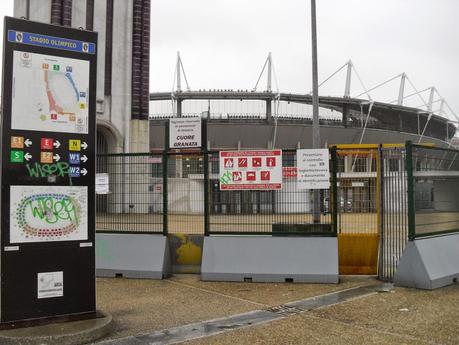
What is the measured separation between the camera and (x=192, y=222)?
10781 millimetres

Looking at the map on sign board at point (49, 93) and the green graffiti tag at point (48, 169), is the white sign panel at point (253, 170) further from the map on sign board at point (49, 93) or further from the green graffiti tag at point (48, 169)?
the green graffiti tag at point (48, 169)

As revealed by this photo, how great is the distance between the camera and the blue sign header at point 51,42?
6.23 meters

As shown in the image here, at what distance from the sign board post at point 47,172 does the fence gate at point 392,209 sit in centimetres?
566

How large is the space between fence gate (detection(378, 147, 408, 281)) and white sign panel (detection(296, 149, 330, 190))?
1163mm

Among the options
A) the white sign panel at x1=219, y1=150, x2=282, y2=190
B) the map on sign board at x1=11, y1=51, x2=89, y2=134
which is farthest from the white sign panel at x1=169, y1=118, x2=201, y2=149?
the map on sign board at x1=11, y1=51, x2=89, y2=134

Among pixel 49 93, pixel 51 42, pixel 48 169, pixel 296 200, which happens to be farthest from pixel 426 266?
pixel 51 42

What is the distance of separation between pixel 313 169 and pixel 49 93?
5155mm

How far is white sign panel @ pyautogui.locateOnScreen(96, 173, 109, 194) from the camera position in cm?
1026

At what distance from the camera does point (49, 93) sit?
6434 mm

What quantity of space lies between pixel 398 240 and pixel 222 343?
5.32 meters

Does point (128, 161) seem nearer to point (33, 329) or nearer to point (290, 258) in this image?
point (290, 258)

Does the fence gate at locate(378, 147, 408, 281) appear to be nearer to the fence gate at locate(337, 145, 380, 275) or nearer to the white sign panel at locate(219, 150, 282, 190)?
the fence gate at locate(337, 145, 380, 275)

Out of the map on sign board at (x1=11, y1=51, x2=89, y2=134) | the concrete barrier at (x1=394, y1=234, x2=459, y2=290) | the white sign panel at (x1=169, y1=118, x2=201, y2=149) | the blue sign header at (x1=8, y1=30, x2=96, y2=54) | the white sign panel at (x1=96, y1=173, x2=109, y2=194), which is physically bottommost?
the concrete barrier at (x1=394, y1=234, x2=459, y2=290)

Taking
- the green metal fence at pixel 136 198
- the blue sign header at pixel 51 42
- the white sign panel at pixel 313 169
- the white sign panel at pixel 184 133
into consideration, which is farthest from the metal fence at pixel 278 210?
the white sign panel at pixel 184 133
